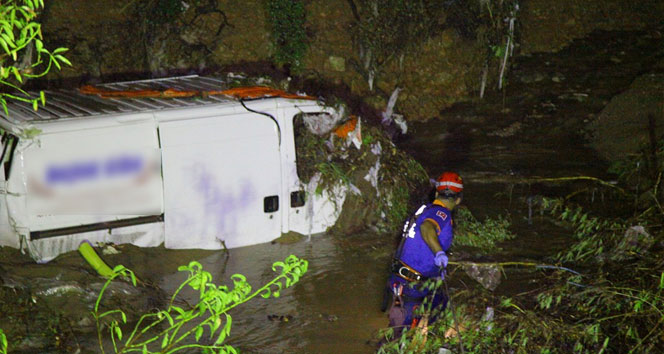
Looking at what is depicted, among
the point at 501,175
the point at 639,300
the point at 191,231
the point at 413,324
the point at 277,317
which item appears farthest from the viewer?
the point at 501,175

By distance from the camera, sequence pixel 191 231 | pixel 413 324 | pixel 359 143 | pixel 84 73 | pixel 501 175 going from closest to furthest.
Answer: pixel 413 324 → pixel 191 231 → pixel 359 143 → pixel 501 175 → pixel 84 73

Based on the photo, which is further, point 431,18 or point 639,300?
point 431,18

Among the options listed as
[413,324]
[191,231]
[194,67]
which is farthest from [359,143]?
[194,67]

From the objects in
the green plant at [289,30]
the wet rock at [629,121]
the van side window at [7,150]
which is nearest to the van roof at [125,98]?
the van side window at [7,150]

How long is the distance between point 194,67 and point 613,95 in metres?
8.99

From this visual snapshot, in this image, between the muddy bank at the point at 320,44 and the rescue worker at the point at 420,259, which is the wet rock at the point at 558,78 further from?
the rescue worker at the point at 420,259

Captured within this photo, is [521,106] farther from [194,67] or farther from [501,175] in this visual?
[194,67]

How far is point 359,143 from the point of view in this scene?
912 cm

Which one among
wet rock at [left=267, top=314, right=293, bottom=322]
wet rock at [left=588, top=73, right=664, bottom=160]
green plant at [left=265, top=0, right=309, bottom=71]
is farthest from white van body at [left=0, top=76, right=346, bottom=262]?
wet rock at [left=588, top=73, right=664, bottom=160]

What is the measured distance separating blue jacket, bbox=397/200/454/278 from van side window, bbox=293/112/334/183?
108 inches

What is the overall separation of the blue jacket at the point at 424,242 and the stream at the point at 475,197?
18.1 inches

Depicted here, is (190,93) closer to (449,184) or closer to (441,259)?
(449,184)

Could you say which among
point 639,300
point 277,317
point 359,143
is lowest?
point 277,317

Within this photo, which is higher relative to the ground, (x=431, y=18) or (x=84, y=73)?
(x=431, y=18)
